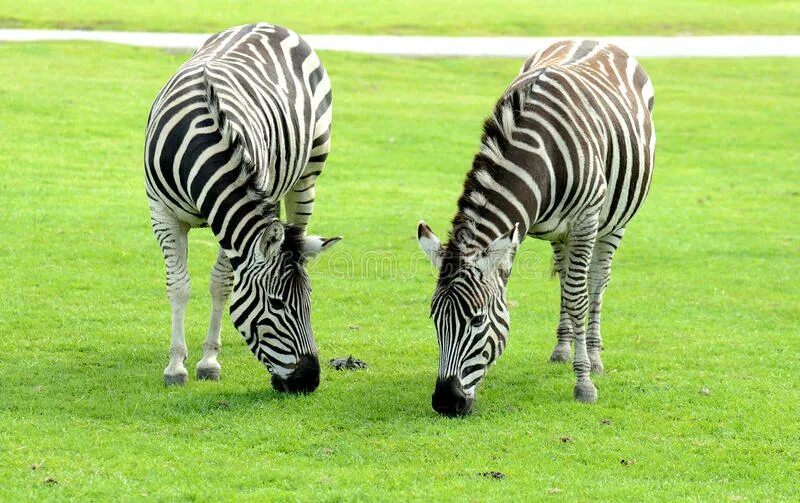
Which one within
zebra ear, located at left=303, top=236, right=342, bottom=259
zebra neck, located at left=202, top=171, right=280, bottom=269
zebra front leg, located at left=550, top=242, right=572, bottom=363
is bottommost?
zebra front leg, located at left=550, top=242, right=572, bottom=363

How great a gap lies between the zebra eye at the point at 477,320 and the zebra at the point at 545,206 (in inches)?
0.4

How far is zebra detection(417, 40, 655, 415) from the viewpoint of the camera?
795 centimetres

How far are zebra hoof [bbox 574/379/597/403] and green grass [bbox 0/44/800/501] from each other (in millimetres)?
209

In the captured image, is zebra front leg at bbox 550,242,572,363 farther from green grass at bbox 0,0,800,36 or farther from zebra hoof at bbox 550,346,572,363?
green grass at bbox 0,0,800,36

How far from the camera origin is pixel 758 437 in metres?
8.05

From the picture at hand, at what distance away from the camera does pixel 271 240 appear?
831 cm

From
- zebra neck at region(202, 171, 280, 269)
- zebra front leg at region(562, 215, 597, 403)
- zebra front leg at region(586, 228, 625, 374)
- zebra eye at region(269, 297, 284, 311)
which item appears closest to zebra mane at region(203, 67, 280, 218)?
zebra neck at region(202, 171, 280, 269)

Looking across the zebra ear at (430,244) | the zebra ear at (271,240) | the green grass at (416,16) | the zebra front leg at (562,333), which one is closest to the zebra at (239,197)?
the zebra ear at (271,240)

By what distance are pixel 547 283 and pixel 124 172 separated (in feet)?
29.2

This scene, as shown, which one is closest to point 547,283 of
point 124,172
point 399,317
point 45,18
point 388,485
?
point 399,317

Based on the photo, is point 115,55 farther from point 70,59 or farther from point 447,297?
point 447,297

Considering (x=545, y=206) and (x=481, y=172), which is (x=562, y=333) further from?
(x=481, y=172)

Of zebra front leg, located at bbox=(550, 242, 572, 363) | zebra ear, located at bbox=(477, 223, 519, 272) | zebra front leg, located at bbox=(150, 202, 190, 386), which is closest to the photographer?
zebra ear, located at bbox=(477, 223, 519, 272)

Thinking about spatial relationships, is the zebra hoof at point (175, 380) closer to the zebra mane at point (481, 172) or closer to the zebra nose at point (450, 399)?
the zebra nose at point (450, 399)
